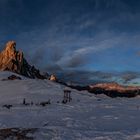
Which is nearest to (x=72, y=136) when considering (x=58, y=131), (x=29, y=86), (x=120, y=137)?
(x=58, y=131)

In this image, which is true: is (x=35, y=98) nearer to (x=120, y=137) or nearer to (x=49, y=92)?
(x=49, y=92)

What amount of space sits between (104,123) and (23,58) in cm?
15015

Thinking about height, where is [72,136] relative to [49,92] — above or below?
below

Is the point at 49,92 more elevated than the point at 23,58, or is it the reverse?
the point at 23,58

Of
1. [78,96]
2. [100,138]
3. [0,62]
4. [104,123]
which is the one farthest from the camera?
[0,62]

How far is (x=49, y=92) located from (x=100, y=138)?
2224 inches

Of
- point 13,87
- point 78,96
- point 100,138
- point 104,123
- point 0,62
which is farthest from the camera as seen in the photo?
point 0,62

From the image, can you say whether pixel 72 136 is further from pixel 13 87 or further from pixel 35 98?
pixel 13 87

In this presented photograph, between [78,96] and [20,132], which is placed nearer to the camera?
[20,132]

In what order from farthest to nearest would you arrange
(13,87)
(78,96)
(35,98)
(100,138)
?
(13,87) < (78,96) < (35,98) < (100,138)

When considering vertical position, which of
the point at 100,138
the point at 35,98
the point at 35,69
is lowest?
the point at 100,138

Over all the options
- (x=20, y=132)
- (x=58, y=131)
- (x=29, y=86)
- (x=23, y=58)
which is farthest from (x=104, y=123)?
(x=23, y=58)

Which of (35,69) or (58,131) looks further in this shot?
(35,69)

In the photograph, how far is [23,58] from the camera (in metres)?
180
